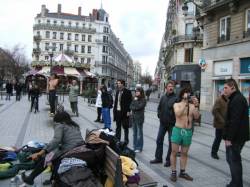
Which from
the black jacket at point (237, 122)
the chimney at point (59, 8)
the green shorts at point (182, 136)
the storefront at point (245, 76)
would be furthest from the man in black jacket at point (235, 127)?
the chimney at point (59, 8)

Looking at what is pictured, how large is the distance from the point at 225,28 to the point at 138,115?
17543 mm

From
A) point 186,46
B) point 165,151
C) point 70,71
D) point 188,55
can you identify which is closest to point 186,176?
point 165,151

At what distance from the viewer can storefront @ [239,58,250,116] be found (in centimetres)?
2221

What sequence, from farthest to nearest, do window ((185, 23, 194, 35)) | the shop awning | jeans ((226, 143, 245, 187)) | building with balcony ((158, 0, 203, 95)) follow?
window ((185, 23, 194, 35))
building with balcony ((158, 0, 203, 95))
the shop awning
jeans ((226, 143, 245, 187))

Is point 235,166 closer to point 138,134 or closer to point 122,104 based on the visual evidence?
point 138,134

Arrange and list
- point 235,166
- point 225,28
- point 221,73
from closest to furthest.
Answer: point 235,166 < point 225,28 < point 221,73

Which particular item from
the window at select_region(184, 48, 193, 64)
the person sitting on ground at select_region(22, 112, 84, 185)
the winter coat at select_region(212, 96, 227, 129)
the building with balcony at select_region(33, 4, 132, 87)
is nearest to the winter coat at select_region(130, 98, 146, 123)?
the winter coat at select_region(212, 96, 227, 129)

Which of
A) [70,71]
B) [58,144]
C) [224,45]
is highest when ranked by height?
[224,45]

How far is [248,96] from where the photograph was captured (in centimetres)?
2198

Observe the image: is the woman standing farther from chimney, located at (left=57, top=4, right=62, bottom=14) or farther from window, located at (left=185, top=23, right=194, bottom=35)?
chimney, located at (left=57, top=4, right=62, bottom=14)

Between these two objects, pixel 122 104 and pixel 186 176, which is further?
pixel 122 104

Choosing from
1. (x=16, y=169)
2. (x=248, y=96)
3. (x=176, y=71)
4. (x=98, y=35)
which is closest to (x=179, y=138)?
(x=16, y=169)

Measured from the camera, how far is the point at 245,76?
22.4 m

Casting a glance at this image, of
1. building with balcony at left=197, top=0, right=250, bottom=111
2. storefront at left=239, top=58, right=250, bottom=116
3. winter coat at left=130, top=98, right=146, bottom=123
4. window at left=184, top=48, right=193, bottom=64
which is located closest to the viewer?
winter coat at left=130, top=98, right=146, bottom=123
